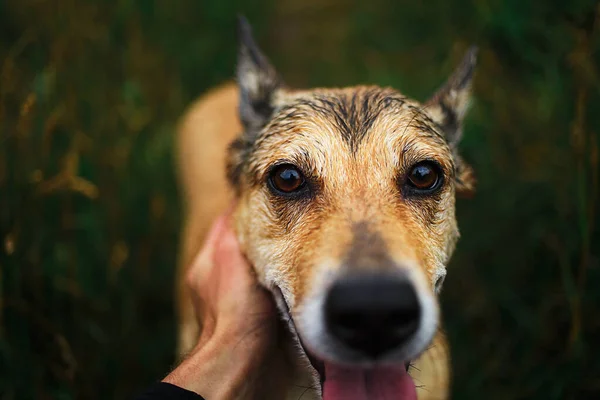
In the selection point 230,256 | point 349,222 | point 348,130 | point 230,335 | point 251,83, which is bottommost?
point 230,335

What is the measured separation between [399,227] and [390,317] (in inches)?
15.5

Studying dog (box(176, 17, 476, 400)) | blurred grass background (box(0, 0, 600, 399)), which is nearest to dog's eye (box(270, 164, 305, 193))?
dog (box(176, 17, 476, 400))

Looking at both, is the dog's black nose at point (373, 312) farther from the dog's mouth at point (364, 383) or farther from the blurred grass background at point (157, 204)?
the blurred grass background at point (157, 204)

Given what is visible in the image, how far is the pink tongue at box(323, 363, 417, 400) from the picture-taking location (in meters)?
2.02

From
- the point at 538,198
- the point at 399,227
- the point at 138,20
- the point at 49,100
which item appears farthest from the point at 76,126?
the point at 538,198

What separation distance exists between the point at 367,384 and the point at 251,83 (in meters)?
1.75

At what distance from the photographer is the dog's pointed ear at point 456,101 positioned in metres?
2.82

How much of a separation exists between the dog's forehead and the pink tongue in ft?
2.79

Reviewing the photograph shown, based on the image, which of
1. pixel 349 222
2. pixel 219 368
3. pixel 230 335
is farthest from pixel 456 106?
pixel 219 368

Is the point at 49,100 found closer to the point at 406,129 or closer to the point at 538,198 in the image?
the point at 406,129

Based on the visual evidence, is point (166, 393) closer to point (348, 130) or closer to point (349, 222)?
point (349, 222)

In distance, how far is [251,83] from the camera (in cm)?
299

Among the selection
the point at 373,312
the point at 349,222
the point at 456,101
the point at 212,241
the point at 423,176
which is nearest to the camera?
the point at 373,312

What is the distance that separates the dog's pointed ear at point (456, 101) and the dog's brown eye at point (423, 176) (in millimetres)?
538
